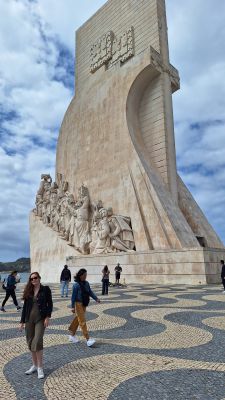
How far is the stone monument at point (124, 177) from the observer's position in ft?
46.6

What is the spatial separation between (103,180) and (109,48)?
839 cm

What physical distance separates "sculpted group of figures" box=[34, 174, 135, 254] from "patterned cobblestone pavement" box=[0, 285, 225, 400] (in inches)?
389

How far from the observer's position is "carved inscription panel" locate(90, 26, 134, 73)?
19.0 m

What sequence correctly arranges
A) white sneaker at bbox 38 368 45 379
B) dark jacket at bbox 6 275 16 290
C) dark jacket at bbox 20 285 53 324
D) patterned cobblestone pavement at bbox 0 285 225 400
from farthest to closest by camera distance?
1. dark jacket at bbox 6 275 16 290
2. dark jacket at bbox 20 285 53 324
3. white sneaker at bbox 38 368 45 379
4. patterned cobblestone pavement at bbox 0 285 225 400

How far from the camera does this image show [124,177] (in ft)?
55.2

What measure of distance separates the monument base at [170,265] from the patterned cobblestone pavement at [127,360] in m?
6.70

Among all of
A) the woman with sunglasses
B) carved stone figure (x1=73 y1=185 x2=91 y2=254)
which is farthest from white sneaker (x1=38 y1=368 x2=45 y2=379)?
carved stone figure (x1=73 y1=185 x2=91 y2=254)

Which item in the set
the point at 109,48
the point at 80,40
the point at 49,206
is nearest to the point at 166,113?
the point at 109,48

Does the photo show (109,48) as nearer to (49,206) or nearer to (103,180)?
(103,180)

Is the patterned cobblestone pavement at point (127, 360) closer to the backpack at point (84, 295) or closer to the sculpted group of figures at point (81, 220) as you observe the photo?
the backpack at point (84, 295)

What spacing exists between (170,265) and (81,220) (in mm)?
6248

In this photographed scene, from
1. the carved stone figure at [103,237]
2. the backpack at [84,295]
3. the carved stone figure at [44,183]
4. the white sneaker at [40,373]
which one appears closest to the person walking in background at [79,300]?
the backpack at [84,295]

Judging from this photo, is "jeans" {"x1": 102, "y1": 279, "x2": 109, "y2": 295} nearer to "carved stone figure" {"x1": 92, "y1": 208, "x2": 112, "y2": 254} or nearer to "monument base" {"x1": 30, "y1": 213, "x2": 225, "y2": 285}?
"monument base" {"x1": 30, "y1": 213, "x2": 225, "y2": 285}

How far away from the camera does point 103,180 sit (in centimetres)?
1831
